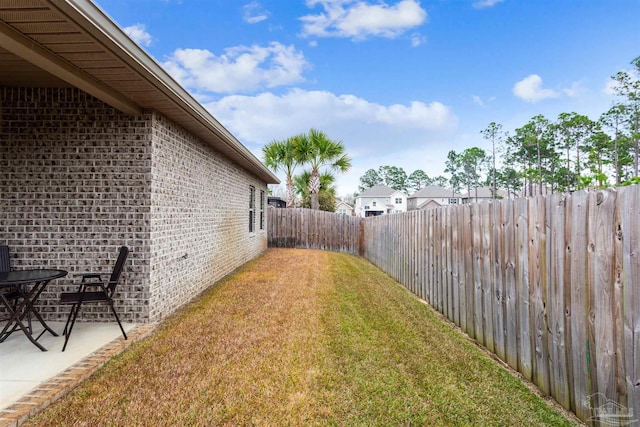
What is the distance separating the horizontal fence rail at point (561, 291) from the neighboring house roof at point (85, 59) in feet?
12.4

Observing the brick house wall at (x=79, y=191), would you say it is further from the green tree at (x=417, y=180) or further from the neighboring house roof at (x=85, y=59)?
the green tree at (x=417, y=180)

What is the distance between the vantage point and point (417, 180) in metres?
74.9

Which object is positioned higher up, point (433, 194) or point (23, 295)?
point (433, 194)

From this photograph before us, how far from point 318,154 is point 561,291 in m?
16.3

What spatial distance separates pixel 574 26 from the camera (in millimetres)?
10797

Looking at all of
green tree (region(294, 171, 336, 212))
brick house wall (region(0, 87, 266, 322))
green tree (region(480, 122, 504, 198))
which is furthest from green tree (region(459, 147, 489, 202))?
brick house wall (region(0, 87, 266, 322))

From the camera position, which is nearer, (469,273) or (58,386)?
(58,386)

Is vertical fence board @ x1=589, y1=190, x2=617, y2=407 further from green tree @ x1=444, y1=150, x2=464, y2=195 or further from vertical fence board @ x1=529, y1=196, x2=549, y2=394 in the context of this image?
green tree @ x1=444, y1=150, x2=464, y2=195

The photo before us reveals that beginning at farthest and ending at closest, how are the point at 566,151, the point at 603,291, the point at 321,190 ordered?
the point at 566,151 → the point at 321,190 → the point at 603,291

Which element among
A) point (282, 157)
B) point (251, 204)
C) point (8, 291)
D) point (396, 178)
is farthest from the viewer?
point (396, 178)

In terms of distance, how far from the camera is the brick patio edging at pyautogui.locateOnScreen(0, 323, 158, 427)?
2357mm

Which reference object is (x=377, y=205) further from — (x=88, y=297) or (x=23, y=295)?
(x=23, y=295)

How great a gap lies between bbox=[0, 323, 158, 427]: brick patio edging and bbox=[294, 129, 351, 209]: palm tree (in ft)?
49.3

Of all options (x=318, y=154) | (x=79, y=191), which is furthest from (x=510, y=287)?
(x=318, y=154)
